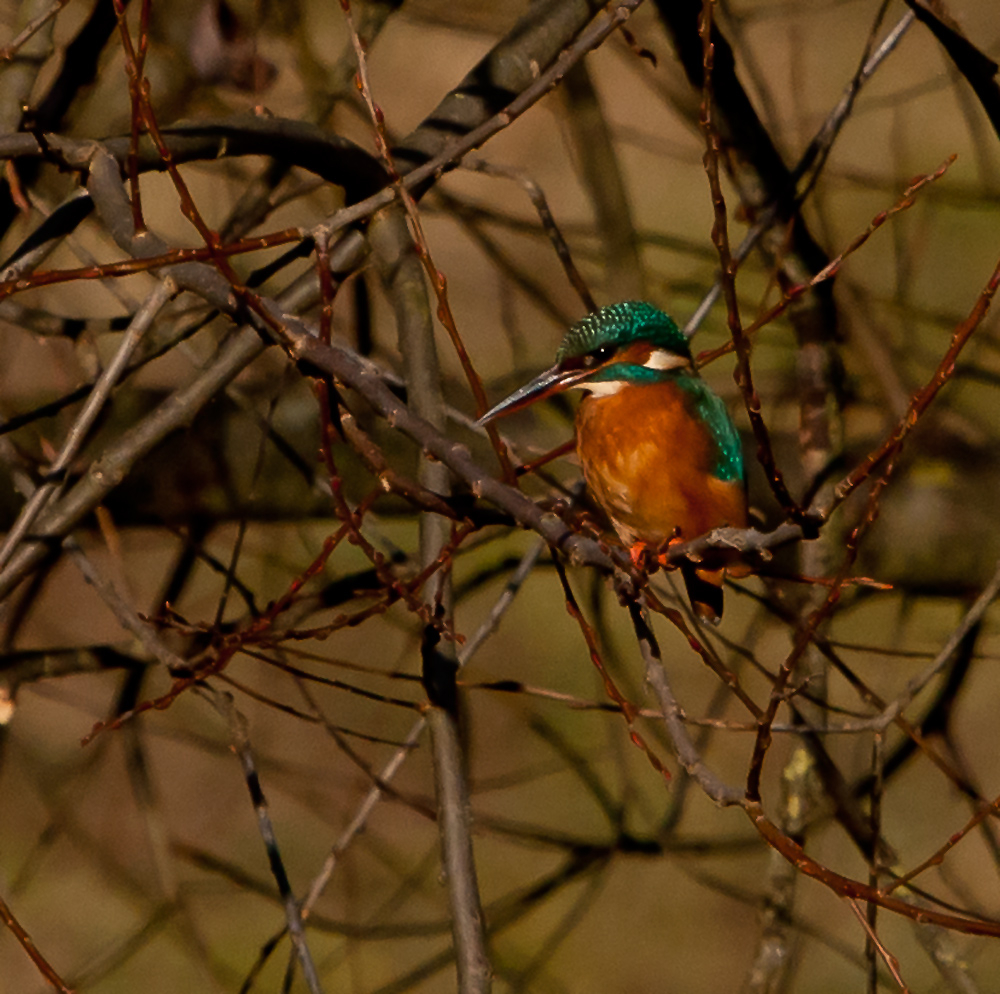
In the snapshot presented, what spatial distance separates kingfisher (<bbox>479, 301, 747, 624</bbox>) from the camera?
64.5 inches

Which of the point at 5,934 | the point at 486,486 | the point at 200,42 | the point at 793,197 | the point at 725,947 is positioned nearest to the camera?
the point at 486,486

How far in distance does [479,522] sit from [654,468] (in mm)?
687

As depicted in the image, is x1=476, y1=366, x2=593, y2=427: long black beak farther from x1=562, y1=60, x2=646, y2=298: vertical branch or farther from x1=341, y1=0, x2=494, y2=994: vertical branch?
x1=562, y1=60, x2=646, y2=298: vertical branch

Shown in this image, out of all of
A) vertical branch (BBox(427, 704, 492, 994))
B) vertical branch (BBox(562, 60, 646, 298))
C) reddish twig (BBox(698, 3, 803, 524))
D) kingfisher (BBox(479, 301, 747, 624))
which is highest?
vertical branch (BBox(562, 60, 646, 298))

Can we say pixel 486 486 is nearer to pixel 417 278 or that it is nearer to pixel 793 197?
pixel 417 278

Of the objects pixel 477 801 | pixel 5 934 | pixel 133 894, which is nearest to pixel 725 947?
pixel 477 801

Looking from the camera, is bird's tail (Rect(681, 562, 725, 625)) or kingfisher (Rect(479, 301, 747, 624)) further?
bird's tail (Rect(681, 562, 725, 625))

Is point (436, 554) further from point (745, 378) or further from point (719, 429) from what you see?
point (745, 378)

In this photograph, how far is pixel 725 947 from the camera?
3.68 meters

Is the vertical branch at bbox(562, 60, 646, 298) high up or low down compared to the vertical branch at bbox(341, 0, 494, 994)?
up

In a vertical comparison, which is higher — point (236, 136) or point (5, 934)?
point (236, 136)

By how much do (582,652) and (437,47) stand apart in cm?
183

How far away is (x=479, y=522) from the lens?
994 millimetres

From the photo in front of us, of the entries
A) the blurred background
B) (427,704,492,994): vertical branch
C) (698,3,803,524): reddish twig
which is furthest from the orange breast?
(698,3,803,524): reddish twig
